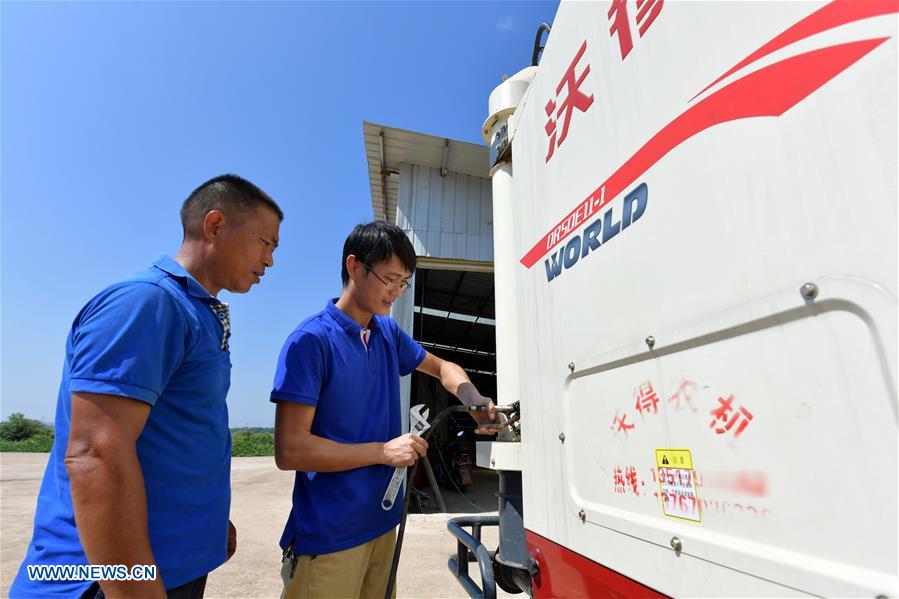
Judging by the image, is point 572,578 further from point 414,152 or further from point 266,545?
point 414,152

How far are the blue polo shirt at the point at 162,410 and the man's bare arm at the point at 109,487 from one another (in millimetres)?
50

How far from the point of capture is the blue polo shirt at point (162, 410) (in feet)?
3.32

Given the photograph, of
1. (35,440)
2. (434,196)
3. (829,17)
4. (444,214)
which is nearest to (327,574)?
(829,17)

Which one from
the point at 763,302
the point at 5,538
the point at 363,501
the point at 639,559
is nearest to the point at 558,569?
the point at 639,559

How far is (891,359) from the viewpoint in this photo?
546 mm

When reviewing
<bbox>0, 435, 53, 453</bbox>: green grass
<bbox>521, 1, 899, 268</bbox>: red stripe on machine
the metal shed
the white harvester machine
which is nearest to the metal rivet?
the white harvester machine

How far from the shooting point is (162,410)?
3.92ft

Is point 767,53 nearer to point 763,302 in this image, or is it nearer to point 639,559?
point 763,302

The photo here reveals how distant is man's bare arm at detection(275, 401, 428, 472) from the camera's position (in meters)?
1.53

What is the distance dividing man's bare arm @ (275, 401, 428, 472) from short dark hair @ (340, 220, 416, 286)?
656 mm

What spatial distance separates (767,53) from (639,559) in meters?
0.96

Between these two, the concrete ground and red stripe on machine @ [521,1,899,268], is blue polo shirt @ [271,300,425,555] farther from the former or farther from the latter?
the concrete ground

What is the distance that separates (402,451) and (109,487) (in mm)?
892

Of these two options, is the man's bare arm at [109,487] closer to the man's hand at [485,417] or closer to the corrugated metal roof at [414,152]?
the man's hand at [485,417]
